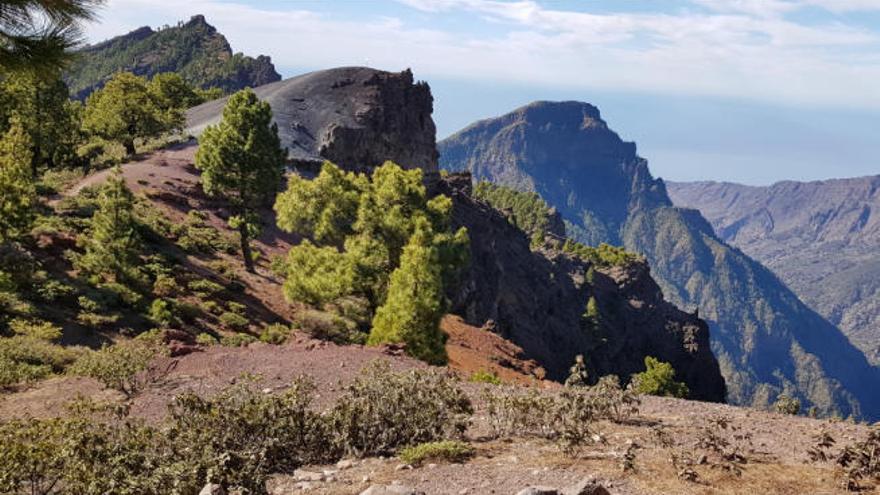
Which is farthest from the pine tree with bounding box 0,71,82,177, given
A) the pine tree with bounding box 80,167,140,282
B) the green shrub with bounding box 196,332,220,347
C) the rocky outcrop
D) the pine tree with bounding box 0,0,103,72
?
the pine tree with bounding box 0,0,103,72

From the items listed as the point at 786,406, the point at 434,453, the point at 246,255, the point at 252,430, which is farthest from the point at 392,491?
the point at 246,255

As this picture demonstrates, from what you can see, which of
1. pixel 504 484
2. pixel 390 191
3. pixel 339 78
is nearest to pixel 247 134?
pixel 390 191

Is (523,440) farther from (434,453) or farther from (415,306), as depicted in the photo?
(415,306)

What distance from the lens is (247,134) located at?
A: 126 feet

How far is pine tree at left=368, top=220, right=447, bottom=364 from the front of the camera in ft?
87.4

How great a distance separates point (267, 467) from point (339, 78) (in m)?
80.4

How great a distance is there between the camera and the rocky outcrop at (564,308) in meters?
75.8

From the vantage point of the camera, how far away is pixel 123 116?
198ft

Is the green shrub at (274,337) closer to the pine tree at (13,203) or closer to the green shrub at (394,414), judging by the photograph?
the pine tree at (13,203)

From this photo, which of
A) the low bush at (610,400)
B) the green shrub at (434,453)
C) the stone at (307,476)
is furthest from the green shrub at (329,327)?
the stone at (307,476)

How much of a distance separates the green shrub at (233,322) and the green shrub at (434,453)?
20468 millimetres

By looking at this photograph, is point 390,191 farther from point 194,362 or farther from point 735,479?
point 735,479

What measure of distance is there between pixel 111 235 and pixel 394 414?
71.9 feet

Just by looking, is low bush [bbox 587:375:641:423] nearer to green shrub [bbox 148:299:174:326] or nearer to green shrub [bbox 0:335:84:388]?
green shrub [bbox 0:335:84:388]
